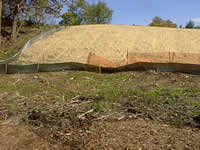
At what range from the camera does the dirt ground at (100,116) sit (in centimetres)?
327

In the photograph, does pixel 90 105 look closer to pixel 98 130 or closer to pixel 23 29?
pixel 98 130

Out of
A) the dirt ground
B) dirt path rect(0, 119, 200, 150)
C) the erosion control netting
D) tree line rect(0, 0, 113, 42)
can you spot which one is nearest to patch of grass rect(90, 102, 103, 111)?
the dirt ground

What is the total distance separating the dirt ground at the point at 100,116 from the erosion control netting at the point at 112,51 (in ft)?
4.35

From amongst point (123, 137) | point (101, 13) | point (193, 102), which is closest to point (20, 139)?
point (123, 137)

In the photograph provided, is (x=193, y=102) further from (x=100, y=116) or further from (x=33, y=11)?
(x=33, y=11)

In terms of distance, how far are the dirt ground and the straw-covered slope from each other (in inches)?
86.5

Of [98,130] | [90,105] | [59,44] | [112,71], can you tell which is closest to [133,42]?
[112,71]

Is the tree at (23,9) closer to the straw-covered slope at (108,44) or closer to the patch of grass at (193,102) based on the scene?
the straw-covered slope at (108,44)

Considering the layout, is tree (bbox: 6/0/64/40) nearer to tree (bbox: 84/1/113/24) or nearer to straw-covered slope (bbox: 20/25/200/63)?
straw-covered slope (bbox: 20/25/200/63)

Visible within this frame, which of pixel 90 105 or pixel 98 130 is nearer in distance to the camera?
pixel 98 130

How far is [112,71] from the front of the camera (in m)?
8.22

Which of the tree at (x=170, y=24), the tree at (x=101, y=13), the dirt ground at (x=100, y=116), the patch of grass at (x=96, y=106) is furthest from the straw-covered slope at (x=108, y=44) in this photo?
the tree at (x=170, y=24)

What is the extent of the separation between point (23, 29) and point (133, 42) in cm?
802

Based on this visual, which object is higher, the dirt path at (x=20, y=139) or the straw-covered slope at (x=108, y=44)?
the straw-covered slope at (x=108, y=44)
